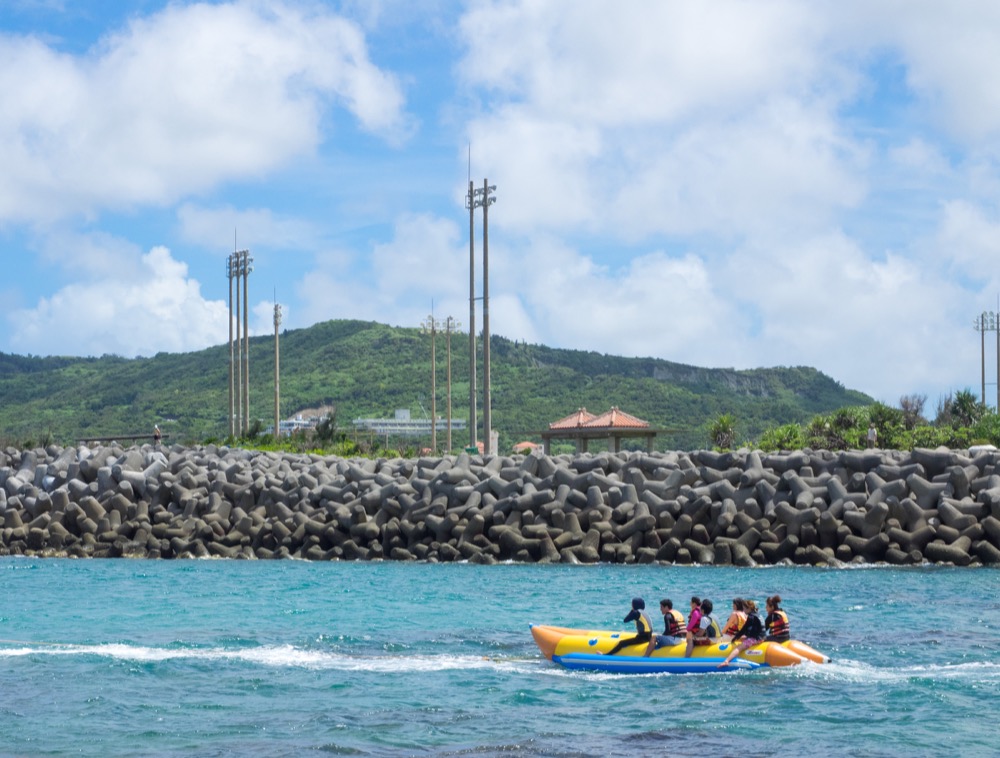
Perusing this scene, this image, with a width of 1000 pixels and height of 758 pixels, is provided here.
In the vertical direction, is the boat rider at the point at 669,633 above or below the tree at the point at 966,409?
below

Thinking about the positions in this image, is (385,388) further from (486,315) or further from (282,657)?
(282,657)

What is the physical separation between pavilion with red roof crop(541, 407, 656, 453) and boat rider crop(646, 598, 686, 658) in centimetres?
2214

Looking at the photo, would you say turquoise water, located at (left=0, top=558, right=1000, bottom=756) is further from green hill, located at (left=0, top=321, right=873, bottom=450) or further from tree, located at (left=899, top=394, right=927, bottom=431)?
green hill, located at (left=0, top=321, right=873, bottom=450)

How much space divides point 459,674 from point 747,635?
372 centimetres

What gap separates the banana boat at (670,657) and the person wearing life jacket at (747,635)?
0.05 m

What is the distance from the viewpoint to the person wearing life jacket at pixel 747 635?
1702 cm

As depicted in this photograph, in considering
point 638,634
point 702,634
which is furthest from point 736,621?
point 638,634

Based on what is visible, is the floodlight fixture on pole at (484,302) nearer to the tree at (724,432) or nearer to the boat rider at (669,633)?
the tree at (724,432)

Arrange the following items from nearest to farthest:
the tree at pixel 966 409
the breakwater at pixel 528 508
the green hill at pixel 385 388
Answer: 1. the breakwater at pixel 528 508
2. the tree at pixel 966 409
3. the green hill at pixel 385 388

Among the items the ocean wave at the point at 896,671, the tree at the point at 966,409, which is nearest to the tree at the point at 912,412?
the tree at the point at 966,409

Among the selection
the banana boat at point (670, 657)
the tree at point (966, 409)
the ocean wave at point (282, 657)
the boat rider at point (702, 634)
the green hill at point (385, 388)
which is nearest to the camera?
the banana boat at point (670, 657)

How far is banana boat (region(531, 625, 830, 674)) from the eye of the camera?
17.0 meters

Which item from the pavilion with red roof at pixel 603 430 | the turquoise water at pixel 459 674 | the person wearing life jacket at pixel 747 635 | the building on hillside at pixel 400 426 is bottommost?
the turquoise water at pixel 459 674

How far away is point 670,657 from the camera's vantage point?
674 inches
